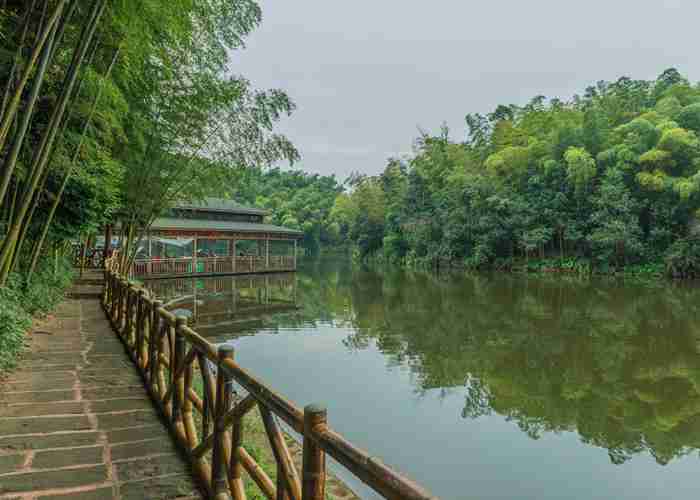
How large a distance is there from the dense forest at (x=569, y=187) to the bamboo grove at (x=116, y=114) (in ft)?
63.4

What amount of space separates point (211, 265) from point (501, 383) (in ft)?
59.3

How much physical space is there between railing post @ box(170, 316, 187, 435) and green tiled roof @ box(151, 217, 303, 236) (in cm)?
1655

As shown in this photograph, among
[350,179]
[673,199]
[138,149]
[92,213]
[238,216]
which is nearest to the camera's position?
[92,213]

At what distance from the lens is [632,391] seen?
6375 millimetres

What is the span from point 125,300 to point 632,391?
691 centimetres

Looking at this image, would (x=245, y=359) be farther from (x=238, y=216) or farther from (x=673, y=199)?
(x=673, y=199)

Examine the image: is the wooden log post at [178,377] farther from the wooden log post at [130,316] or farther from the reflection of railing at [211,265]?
the reflection of railing at [211,265]

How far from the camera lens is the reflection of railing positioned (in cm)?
1953

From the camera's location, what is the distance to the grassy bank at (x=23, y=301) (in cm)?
448

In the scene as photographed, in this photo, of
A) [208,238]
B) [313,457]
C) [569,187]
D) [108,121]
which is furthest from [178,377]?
[569,187]

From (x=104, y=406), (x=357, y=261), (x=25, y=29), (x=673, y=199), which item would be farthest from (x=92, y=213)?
(x=357, y=261)

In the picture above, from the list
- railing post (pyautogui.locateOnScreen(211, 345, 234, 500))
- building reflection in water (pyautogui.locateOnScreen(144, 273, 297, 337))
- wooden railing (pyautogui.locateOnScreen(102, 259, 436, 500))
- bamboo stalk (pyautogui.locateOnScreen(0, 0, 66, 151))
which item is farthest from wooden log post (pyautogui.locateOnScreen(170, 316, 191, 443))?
building reflection in water (pyautogui.locateOnScreen(144, 273, 297, 337))

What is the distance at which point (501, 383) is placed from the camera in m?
6.77

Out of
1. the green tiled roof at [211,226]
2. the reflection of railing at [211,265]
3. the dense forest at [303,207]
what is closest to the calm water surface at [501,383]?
the reflection of railing at [211,265]
